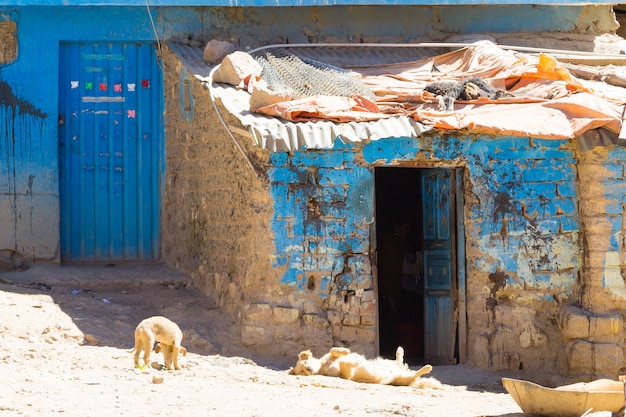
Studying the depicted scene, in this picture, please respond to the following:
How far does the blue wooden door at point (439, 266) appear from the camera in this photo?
34.6 feet

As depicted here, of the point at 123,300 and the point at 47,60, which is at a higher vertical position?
the point at 47,60

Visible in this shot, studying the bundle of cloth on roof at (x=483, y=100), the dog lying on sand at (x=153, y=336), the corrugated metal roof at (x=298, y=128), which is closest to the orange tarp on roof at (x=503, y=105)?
the bundle of cloth on roof at (x=483, y=100)

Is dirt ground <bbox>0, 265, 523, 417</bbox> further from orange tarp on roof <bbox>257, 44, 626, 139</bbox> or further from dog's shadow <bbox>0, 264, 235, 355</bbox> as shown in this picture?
orange tarp on roof <bbox>257, 44, 626, 139</bbox>

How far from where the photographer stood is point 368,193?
10.0 m

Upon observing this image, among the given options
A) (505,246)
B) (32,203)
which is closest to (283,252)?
(505,246)

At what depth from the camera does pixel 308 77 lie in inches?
434

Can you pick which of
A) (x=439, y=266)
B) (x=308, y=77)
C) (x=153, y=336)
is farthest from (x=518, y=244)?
(x=153, y=336)

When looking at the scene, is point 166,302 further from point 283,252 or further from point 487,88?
point 487,88

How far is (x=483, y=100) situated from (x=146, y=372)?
402 centimetres

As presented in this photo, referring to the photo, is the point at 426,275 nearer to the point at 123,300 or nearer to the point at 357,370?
the point at 357,370

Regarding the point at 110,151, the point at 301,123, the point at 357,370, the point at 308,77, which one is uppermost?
the point at 308,77

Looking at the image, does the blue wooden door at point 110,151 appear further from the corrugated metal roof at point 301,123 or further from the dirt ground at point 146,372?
the corrugated metal roof at point 301,123

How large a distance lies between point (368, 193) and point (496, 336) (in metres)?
1.74

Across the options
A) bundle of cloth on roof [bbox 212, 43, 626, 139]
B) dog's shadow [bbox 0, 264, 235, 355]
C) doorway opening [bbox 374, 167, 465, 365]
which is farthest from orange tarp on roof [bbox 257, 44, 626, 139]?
dog's shadow [bbox 0, 264, 235, 355]
